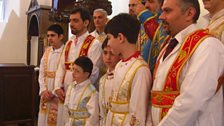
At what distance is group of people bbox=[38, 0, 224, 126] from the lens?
1.43 metres

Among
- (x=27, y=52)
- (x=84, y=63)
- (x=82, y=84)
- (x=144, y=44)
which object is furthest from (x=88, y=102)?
(x=27, y=52)

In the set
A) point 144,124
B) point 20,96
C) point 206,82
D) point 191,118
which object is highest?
point 206,82

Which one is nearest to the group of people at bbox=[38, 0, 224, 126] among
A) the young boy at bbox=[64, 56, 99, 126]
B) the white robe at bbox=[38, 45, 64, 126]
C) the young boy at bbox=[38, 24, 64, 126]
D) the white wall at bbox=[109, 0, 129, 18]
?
the young boy at bbox=[64, 56, 99, 126]

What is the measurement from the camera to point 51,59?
12.0ft

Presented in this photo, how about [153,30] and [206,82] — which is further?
[153,30]

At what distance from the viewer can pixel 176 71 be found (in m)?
1.54

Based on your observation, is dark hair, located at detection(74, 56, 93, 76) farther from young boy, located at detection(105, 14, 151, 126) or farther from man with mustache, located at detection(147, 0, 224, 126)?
man with mustache, located at detection(147, 0, 224, 126)

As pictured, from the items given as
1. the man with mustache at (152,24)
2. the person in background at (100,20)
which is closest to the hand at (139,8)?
the man with mustache at (152,24)

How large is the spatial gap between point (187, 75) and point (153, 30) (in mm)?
814

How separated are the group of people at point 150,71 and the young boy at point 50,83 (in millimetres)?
216

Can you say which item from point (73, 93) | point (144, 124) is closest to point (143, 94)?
point (144, 124)

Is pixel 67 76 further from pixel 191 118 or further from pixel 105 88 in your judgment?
pixel 191 118

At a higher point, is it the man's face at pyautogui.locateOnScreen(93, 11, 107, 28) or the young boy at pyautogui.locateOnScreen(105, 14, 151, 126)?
the man's face at pyautogui.locateOnScreen(93, 11, 107, 28)

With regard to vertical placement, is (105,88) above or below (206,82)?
below
